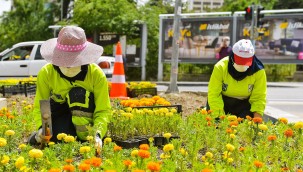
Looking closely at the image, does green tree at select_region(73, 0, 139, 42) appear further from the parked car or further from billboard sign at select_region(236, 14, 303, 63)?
the parked car

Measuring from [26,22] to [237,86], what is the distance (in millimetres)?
27244

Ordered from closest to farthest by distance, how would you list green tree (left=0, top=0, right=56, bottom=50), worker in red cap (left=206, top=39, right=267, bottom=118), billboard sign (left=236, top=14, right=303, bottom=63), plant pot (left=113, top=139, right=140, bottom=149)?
1. plant pot (left=113, top=139, right=140, bottom=149)
2. worker in red cap (left=206, top=39, right=267, bottom=118)
3. billboard sign (left=236, top=14, right=303, bottom=63)
4. green tree (left=0, top=0, right=56, bottom=50)

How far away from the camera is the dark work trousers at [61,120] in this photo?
4249 mm

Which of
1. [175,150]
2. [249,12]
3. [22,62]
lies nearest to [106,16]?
[249,12]

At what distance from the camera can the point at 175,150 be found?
10.1ft

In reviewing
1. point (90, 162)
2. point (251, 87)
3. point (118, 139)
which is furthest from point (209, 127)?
point (90, 162)

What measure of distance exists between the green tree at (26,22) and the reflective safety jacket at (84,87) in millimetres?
26370

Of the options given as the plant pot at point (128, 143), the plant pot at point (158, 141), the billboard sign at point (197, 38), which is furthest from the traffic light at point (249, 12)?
the plant pot at point (128, 143)

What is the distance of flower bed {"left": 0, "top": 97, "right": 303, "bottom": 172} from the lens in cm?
267

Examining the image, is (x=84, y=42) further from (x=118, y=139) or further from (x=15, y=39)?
(x=15, y=39)

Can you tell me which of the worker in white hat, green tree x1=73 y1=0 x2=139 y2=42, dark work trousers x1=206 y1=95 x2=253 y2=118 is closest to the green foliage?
green tree x1=73 y1=0 x2=139 y2=42

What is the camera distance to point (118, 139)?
438 cm

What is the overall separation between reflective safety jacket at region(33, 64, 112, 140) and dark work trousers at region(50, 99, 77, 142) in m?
0.13

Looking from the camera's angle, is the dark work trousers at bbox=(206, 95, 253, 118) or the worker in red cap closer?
the worker in red cap
